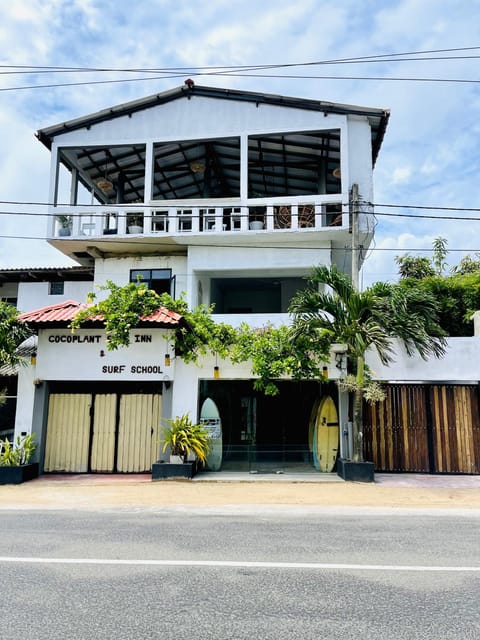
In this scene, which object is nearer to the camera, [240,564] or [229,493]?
A: [240,564]

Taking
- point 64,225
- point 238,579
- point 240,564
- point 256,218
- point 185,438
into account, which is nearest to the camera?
point 238,579

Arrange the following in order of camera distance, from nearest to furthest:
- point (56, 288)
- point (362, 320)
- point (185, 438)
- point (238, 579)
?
point (238, 579) < point (185, 438) < point (362, 320) < point (56, 288)

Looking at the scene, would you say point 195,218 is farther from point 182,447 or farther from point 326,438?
point 326,438

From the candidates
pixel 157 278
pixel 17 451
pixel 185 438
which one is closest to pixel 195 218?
pixel 157 278

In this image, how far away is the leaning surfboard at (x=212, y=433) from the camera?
13797mm

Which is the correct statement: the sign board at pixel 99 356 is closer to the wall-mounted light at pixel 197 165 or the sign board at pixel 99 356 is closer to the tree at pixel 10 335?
the tree at pixel 10 335

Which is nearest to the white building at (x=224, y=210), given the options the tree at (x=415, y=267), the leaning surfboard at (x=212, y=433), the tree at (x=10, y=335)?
the leaning surfboard at (x=212, y=433)

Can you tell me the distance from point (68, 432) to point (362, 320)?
27.3ft

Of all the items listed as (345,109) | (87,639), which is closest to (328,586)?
(87,639)

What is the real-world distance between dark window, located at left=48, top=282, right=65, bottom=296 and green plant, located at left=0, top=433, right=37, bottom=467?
9.68 meters

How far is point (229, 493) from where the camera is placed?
11.2 m

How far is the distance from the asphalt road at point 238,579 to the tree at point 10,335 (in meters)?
6.02

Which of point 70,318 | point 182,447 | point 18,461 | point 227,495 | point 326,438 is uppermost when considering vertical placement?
point 70,318

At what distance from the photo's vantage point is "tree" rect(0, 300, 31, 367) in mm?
13242
